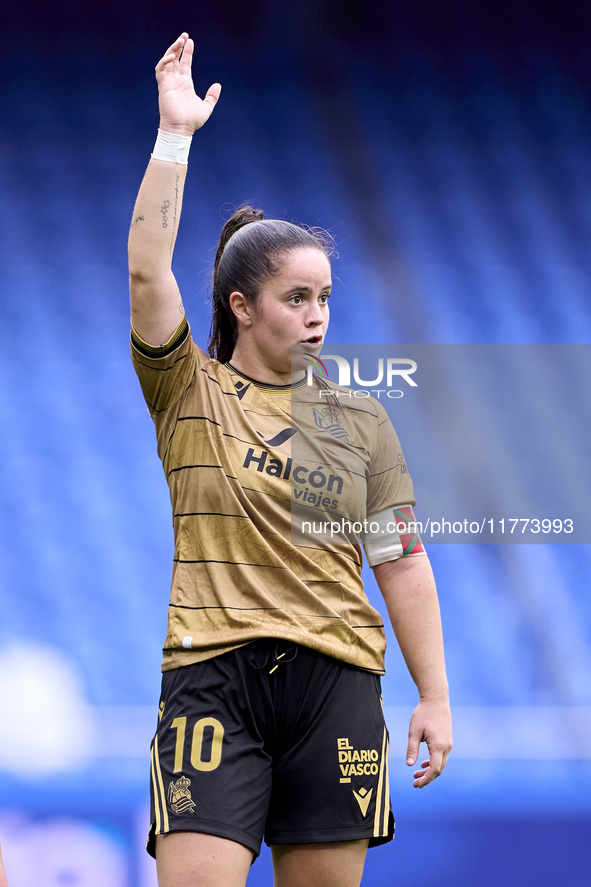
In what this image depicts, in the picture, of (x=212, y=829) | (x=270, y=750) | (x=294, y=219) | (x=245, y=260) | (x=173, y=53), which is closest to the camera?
(x=212, y=829)

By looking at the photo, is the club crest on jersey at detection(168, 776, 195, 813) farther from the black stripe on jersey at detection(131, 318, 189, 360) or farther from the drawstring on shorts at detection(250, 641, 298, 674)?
the black stripe on jersey at detection(131, 318, 189, 360)

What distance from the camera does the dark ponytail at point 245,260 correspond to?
4.89 ft

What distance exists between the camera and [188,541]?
Answer: 1.35 meters

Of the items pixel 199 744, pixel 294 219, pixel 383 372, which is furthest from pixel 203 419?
pixel 294 219

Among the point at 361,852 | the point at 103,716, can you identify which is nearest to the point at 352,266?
the point at 103,716

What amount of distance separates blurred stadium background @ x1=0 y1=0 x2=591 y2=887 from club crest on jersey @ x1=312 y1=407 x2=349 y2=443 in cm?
140

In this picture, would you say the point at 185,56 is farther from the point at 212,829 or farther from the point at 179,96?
the point at 212,829

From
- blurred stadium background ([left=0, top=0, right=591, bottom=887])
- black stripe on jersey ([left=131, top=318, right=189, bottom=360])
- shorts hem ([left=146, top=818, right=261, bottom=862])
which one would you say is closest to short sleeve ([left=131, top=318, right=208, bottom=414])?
black stripe on jersey ([left=131, top=318, right=189, bottom=360])

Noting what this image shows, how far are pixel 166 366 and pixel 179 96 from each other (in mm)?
413

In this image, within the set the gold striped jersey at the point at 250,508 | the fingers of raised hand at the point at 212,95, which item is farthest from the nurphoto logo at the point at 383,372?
the fingers of raised hand at the point at 212,95

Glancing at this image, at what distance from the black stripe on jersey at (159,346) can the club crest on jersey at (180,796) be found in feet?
1.95

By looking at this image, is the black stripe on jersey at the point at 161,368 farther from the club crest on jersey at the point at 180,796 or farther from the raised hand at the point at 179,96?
the club crest on jersey at the point at 180,796

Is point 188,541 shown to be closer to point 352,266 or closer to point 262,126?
point 352,266

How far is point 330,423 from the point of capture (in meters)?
1.46
